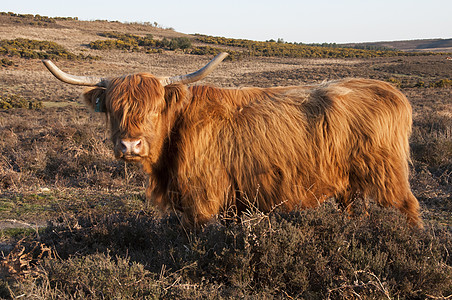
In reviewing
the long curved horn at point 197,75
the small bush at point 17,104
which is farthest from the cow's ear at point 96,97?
the small bush at point 17,104

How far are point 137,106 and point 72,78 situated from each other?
0.80 m

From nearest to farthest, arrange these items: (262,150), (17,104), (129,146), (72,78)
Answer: (129,146) → (262,150) → (72,78) → (17,104)

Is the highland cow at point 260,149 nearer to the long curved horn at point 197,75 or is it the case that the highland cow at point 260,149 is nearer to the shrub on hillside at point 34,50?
the long curved horn at point 197,75

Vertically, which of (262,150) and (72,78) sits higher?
(72,78)

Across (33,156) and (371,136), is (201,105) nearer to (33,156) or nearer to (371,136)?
(371,136)

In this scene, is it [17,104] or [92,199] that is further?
[17,104]

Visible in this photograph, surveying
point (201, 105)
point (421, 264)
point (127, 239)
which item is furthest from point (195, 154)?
point (421, 264)

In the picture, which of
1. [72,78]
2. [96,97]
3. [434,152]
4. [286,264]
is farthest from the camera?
[434,152]

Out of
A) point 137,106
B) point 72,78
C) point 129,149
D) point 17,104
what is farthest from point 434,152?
point 17,104

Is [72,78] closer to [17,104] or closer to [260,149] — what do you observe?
[260,149]

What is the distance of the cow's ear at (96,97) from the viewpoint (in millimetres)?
3781

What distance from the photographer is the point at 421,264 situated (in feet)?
9.05

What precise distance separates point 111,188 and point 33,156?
221cm

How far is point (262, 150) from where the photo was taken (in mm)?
3535
